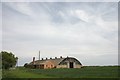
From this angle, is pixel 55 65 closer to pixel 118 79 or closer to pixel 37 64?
pixel 37 64

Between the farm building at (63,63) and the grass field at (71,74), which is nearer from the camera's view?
the grass field at (71,74)

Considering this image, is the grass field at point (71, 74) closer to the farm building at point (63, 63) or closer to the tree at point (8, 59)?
the tree at point (8, 59)

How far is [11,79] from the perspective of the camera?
27812mm

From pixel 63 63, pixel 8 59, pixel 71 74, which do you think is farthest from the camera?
pixel 63 63

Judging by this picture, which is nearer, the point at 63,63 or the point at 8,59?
the point at 8,59

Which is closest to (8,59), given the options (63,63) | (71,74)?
(63,63)

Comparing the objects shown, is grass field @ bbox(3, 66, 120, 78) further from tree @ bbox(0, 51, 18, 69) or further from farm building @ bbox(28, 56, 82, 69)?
farm building @ bbox(28, 56, 82, 69)

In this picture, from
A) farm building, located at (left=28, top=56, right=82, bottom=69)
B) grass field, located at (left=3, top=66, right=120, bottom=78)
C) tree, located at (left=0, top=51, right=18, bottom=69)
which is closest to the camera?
grass field, located at (left=3, top=66, right=120, bottom=78)

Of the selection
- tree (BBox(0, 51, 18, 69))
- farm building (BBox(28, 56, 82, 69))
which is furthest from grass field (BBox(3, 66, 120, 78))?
farm building (BBox(28, 56, 82, 69))

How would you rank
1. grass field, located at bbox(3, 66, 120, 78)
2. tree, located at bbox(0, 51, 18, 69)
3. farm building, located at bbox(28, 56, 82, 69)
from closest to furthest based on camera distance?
1. grass field, located at bbox(3, 66, 120, 78)
2. tree, located at bbox(0, 51, 18, 69)
3. farm building, located at bbox(28, 56, 82, 69)

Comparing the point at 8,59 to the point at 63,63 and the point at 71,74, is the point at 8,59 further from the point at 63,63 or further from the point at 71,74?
the point at 71,74

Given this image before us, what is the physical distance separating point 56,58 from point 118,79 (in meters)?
64.6

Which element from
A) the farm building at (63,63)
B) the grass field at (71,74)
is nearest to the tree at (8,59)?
the farm building at (63,63)

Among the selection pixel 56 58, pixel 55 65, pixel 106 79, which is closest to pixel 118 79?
pixel 106 79
